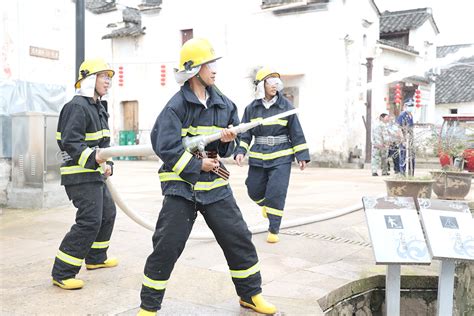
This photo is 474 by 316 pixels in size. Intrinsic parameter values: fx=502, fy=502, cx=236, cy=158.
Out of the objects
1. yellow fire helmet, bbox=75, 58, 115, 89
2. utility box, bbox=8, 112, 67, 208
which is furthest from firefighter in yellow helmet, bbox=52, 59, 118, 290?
utility box, bbox=8, 112, 67, 208

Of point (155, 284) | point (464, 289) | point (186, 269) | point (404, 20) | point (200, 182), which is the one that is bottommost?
point (464, 289)

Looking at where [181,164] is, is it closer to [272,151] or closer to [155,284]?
[155,284]

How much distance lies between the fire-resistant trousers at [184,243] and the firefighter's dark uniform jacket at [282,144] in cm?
207

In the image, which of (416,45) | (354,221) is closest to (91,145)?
(354,221)

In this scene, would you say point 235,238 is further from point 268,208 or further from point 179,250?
point 268,208

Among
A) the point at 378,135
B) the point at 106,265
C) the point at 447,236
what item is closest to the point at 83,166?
the point at 106,265

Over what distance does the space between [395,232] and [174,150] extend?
1679mm

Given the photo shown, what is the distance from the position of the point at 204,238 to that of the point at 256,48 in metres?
15.2

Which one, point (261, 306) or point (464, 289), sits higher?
point (261, 306)

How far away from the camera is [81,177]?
387 centimetres

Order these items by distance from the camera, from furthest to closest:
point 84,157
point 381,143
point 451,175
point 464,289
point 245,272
Answer: point 381,143 < point 451,175 < point 464,289 < point 84,157 < point 245,272

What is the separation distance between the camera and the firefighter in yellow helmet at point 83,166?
375 cm

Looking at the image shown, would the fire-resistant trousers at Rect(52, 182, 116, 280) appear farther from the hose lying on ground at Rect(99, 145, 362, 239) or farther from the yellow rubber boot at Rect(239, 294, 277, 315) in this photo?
the yellow rubber boot at Rect(239, 294, 277, 315)

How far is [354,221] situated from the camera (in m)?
6.56
